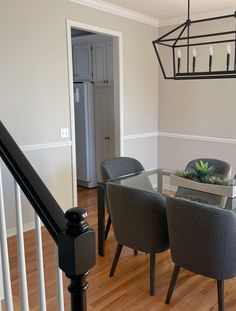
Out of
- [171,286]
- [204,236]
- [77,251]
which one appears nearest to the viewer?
[77,251]

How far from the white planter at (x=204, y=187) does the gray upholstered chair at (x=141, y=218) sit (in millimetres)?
489

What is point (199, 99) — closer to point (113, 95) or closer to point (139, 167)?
point (113, 95)

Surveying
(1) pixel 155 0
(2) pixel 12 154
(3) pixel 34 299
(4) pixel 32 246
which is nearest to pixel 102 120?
(1) pixel 155 0

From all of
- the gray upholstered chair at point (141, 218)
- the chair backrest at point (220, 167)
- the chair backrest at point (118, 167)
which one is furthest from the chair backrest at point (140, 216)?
the chair backrest at point (220, 167)

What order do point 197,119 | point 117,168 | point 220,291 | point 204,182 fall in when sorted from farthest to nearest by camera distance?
1. point 197,119
2. point 117,168
3. point 204,182
4. point 220,291

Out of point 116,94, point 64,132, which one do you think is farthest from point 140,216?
point 116,94

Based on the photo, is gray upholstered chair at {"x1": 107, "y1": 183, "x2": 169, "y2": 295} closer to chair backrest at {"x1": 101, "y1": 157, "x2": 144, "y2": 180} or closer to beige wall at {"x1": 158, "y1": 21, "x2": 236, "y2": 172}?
chair backrest at {"x1": 101, "y1": 157, "x2": 144, "y2": 180}

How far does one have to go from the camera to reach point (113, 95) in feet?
16.6

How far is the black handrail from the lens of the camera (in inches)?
33.8

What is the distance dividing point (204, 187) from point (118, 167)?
1078mm

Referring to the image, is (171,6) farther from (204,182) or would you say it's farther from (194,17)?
(204,182)

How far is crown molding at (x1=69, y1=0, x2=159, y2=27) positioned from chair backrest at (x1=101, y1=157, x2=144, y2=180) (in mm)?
1971

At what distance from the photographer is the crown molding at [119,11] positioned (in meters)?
4.03

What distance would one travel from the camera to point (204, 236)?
82.9 inches
